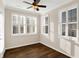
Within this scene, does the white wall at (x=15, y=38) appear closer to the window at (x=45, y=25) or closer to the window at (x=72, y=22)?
the window at (x=45, y=25)

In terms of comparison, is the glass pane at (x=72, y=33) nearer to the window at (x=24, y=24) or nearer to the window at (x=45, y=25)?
the window at (x=45, y=25)

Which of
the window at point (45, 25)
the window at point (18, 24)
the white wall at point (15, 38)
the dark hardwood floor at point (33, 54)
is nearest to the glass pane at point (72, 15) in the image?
the dark hardwood floor at point (33, 54)

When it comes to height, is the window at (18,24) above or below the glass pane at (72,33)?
above

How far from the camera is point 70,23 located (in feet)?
9.90

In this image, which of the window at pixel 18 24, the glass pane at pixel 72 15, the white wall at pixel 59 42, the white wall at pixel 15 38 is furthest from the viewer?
the window at pixel 18 24

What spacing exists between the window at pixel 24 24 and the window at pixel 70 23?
257 cm

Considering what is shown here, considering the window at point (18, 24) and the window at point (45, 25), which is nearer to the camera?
the window at point (18, 24)

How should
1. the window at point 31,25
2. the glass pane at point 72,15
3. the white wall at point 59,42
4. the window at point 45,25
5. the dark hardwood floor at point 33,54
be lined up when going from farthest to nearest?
the window at point 31,25, the window at point 45,25, the dark hardwood floor at point 33,54, the glass pane at point 72,15, the white wall at point 59,42

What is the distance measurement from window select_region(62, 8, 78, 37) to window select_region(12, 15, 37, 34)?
2566 mm

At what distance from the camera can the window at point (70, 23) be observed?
9.37ft

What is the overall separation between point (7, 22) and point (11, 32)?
0.65 meters

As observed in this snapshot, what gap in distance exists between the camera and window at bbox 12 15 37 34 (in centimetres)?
433

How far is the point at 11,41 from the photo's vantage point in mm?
3980

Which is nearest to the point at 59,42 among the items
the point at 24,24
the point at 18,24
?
the point at 24,24
